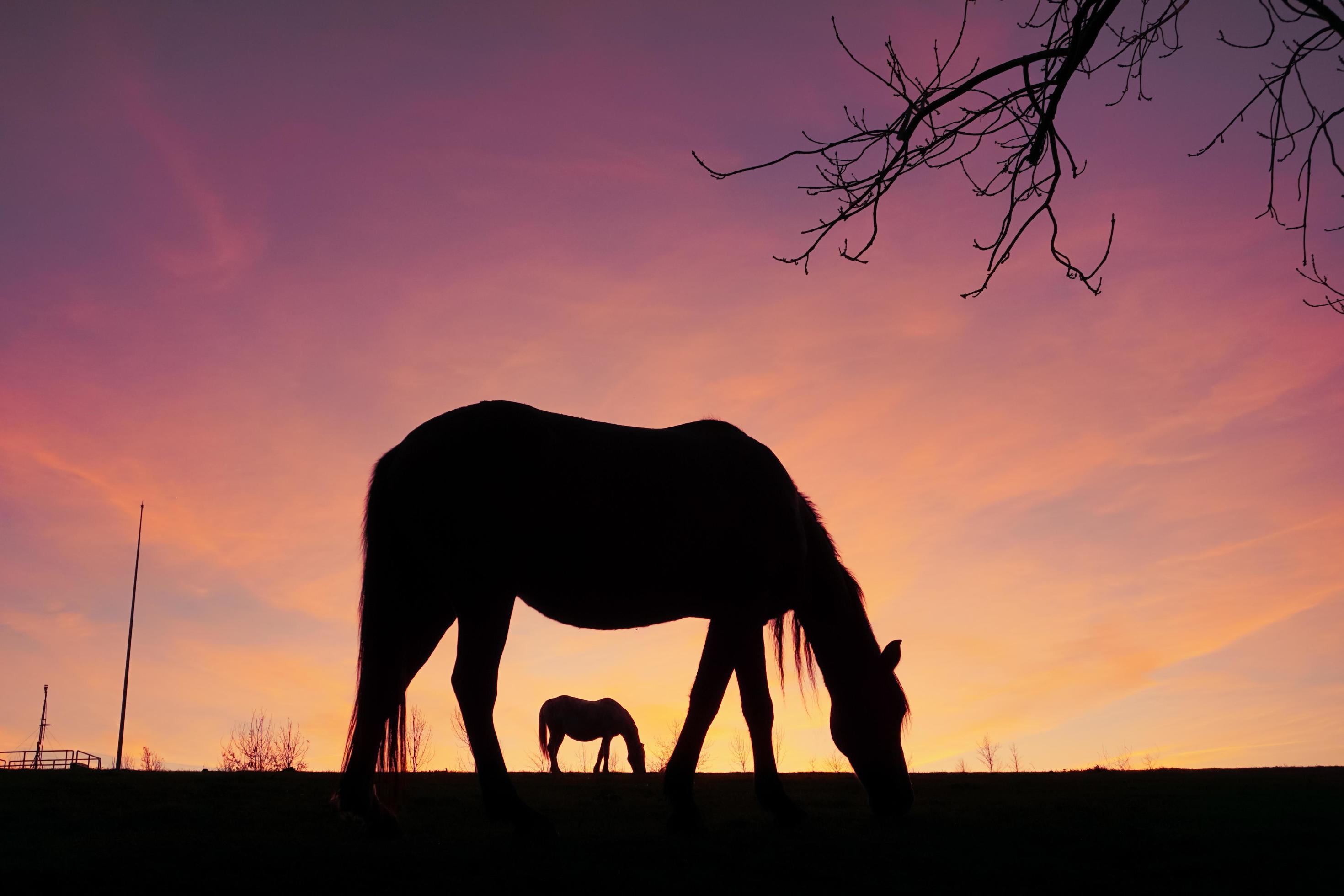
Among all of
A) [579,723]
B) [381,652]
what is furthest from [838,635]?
[579,723]

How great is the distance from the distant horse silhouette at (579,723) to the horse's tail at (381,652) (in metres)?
18.3

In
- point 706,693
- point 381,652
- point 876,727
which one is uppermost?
point 381,652

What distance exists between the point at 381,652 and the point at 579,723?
60.8 feet

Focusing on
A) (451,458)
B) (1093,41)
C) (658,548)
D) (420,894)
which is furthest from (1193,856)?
(451,458)

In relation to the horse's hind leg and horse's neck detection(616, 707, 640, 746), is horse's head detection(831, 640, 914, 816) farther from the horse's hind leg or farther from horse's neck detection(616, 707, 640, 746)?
horse's neck detection(616, 707, 640, 746)

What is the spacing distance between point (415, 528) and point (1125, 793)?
636 centimetres

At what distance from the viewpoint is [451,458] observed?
21.6 feet

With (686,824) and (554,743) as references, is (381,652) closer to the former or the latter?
(686,824)

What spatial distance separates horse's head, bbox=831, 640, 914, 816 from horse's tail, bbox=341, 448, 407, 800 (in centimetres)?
361

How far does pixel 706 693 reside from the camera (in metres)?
7.01

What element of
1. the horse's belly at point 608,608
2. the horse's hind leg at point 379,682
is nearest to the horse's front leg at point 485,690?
the horse's belly at point 608,608

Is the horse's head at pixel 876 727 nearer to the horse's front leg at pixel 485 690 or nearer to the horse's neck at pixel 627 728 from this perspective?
the horse's front leg at pixel 485 690

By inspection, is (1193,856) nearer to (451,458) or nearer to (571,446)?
(571,446)

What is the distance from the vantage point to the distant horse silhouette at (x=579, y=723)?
24.2 m
